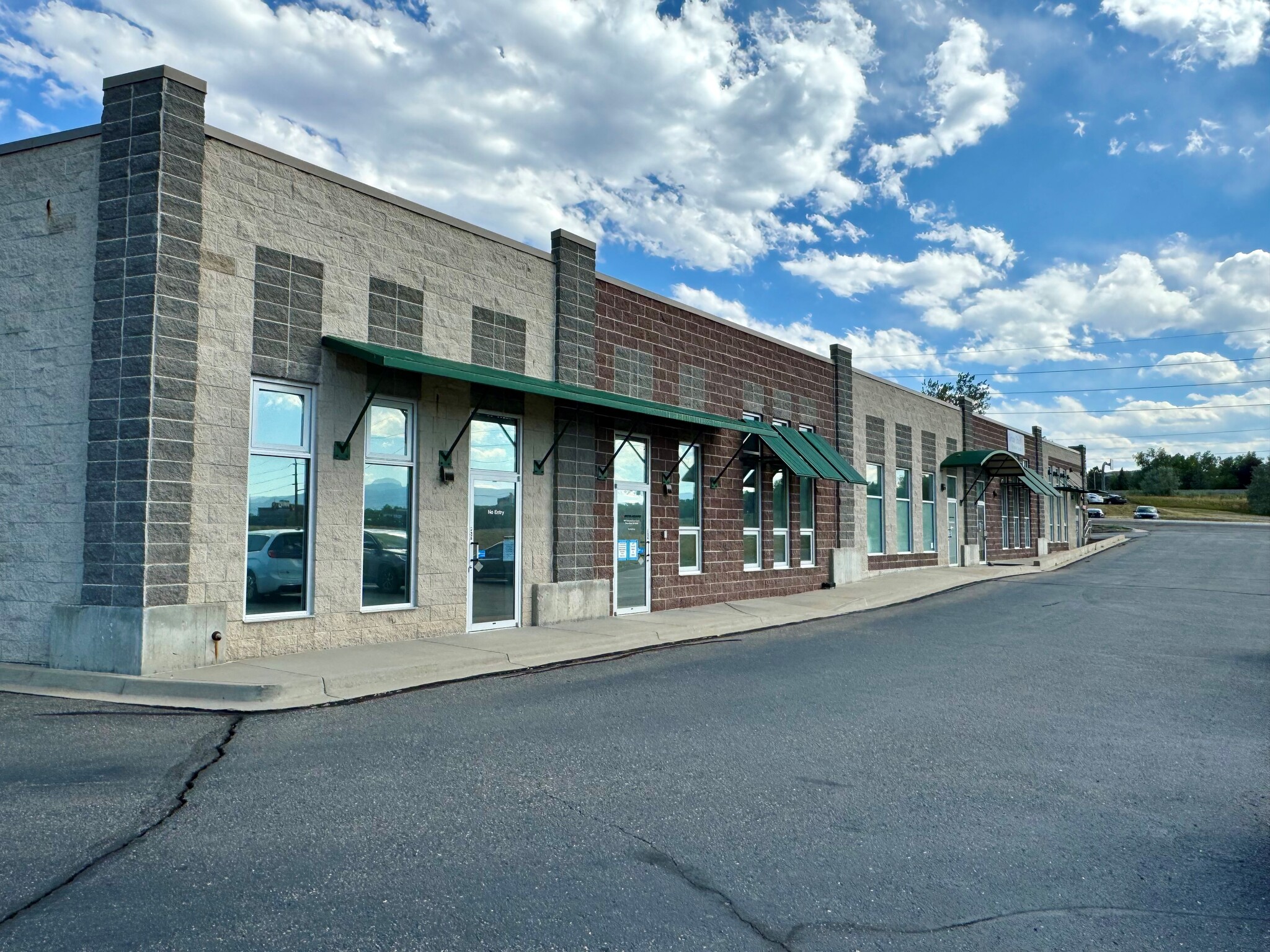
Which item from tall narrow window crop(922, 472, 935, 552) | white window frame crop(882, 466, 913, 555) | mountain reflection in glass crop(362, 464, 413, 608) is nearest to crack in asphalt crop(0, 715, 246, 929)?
mountain reflection in glass crop(362, 464, 413, 608)

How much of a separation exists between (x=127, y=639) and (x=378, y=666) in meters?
2.29

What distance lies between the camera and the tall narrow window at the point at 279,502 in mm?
9438

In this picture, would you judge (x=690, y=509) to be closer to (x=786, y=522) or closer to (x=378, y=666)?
(x=786, y=522)

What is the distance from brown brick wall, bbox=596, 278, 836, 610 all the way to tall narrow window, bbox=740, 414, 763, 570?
0.49ft

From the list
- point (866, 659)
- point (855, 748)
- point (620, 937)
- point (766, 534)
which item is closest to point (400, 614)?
point (866, 659)

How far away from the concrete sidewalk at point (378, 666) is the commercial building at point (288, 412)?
0.30 meters

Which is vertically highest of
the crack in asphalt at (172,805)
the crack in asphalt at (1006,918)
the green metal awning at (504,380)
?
the green metal awning at (504,380)

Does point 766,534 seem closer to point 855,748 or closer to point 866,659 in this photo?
point 866,659

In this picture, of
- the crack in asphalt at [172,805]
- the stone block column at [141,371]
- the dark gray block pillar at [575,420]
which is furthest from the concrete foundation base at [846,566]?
the crack in asphalt at [172,805]

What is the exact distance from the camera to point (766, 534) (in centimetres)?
1820

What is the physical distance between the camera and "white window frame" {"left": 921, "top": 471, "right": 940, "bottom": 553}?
26.5 m

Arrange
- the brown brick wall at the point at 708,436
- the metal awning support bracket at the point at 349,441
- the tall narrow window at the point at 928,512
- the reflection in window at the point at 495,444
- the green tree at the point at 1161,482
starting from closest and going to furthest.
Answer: the metal awning support bracket at the point at 349,441, the reflection in window at the point at 495,444, the brown brick wall at the point at 708,436, the tall narrow window at the point at 928,512, the green tree at the point at 1161,482

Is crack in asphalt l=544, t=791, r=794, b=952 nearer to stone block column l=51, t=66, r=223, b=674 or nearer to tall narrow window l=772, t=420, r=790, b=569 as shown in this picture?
stone block column l=51, t=66, r=223, b=674

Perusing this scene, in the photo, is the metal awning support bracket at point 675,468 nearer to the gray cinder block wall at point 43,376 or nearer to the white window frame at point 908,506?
the gray cinder block wall at point 43,376
